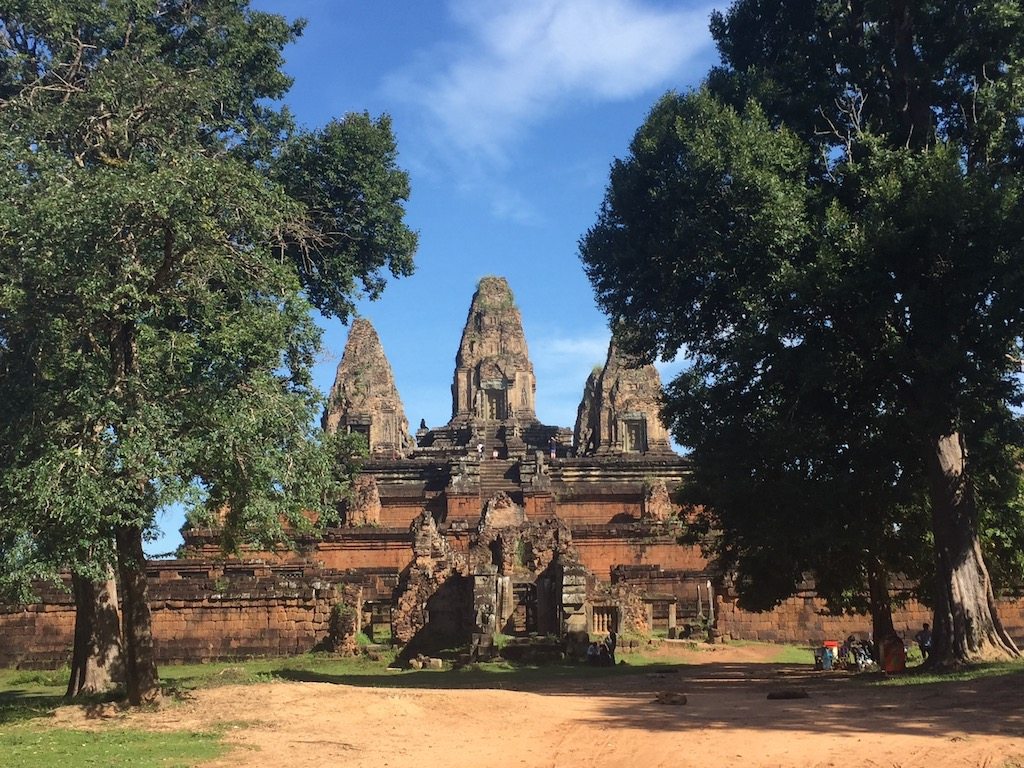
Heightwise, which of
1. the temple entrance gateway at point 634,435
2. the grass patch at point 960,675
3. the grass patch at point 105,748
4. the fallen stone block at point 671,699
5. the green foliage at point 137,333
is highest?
the temple entrance gateway at point 634,435

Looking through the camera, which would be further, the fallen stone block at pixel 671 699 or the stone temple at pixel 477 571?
the stone temple at pixel 477 571

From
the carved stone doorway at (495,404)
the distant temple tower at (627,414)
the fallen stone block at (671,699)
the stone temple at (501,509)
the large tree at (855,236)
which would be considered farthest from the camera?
the carved stone doorway at (495,404)

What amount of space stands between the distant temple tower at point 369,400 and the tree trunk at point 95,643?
3244cm

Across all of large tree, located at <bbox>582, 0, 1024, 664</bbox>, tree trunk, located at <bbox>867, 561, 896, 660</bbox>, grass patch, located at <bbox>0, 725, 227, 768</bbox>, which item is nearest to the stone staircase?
tree trunk, located at <bbox>867, 561, 896, 660</bbox>

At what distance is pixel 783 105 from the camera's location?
17.0 metres

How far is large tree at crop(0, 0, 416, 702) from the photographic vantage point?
37.9 feet

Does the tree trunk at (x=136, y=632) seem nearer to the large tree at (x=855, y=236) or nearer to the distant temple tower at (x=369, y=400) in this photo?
the large tree at (x=855, y=236)

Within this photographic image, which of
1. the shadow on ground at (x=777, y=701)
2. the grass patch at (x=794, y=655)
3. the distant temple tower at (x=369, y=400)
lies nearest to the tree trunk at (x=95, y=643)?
the shadow on ground at (x=777, y=701)

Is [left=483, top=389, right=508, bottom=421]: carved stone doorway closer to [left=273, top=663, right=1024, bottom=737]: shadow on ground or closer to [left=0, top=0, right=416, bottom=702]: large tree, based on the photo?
[left=273, top=663, right=1024, bottom=737]: shadow on ground

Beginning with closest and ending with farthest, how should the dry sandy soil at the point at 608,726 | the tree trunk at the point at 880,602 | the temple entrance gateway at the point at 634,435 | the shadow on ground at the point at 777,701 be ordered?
the dry sandy soil at the point at 608,726 < the shadow on ground at the point at 777,701 < the tree trunk at the point at 880,602 < the temple entrance gateway at the point at 634,435

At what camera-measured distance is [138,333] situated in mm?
12516

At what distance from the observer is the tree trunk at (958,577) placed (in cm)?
1430

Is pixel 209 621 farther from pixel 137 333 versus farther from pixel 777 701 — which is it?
pixel 777 701

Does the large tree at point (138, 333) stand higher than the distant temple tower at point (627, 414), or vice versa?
the distant temple tower at point (627, 414)
